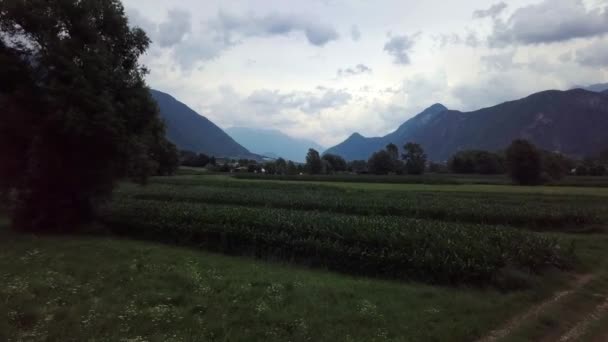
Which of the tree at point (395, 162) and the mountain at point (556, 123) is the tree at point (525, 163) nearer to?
the tree at point (395, 162)

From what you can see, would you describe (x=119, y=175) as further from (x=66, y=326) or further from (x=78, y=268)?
(x=66, y=326)

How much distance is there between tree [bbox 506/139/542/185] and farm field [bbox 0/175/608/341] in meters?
39.4

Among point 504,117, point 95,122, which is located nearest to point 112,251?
point 95,122

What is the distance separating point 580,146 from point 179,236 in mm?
170437

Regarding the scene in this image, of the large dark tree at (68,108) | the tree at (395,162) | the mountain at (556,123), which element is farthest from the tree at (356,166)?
the large dark tree at (68,108)

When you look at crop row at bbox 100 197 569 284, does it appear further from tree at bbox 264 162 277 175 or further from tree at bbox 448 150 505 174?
tree at bbox 448 150 505 174

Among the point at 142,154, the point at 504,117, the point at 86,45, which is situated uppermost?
the point at 504,117

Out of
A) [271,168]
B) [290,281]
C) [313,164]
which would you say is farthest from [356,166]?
[290,281]

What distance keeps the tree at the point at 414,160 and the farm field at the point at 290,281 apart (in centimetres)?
8338

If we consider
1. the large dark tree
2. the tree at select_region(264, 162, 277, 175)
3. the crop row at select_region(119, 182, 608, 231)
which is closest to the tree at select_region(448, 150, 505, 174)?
the tree at select_region(264, 162, 277, 175)

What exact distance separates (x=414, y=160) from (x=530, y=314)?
103 metres

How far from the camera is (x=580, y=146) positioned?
13825 centimetres

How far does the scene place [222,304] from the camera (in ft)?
25.2

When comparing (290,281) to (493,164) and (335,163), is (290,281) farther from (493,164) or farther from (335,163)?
(335,163)
